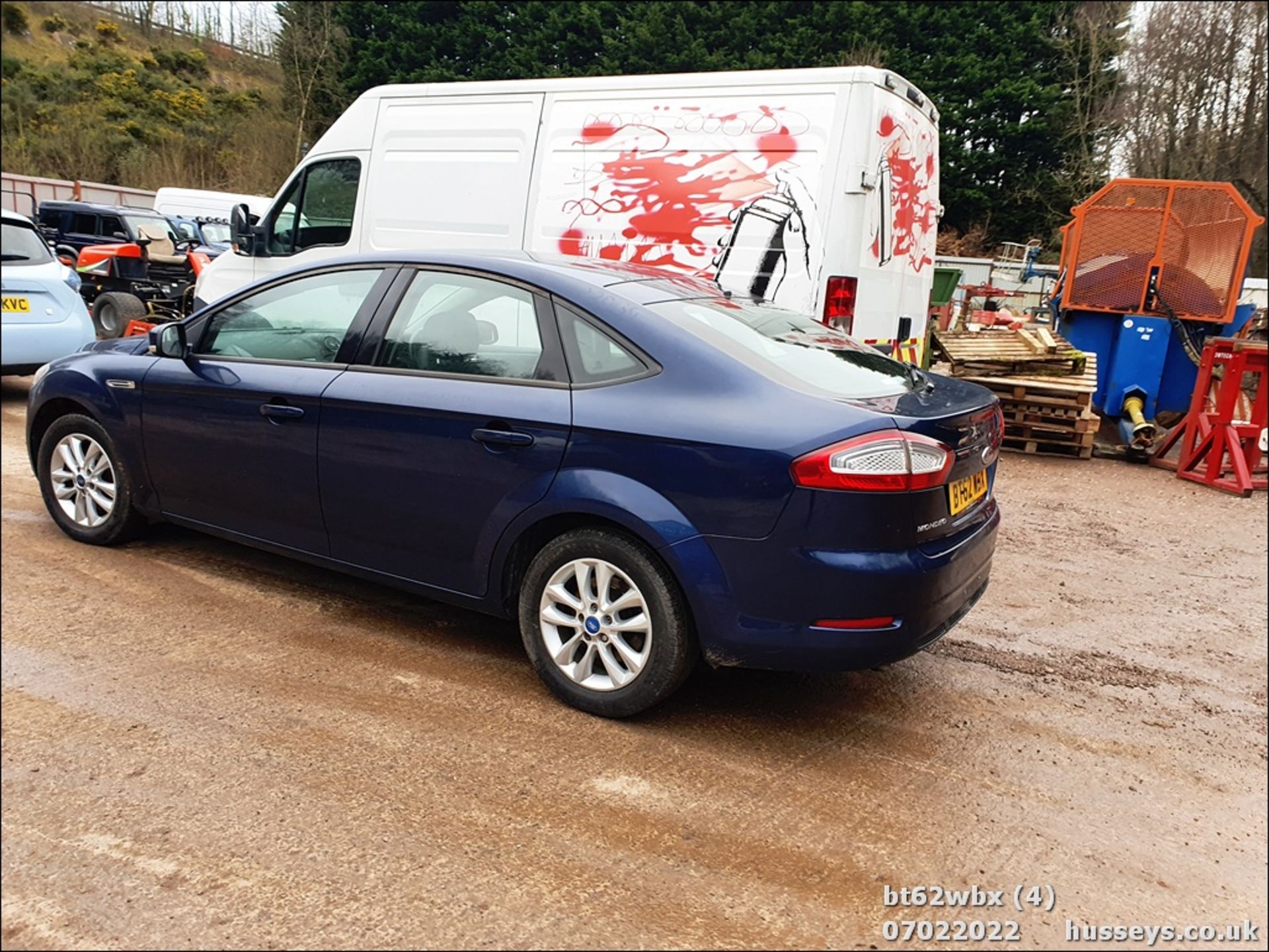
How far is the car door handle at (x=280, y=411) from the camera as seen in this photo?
3961 mm

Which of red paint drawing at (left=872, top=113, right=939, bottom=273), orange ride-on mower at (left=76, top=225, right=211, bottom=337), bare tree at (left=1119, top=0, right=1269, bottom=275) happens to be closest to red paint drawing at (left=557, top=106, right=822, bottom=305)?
red paint drawing at (left=872, top=113, right=939, bottom=273)

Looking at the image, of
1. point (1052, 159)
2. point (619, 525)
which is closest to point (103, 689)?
point (619, 525)

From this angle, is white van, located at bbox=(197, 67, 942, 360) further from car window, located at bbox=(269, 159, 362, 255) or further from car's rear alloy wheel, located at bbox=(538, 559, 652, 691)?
car's rear alloy wheel, located at bbox=(538, 559, 652, 691)

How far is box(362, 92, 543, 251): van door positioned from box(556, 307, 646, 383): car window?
14.6ft

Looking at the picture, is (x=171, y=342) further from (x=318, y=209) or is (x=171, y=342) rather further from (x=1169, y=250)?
(x=1169, y=250)

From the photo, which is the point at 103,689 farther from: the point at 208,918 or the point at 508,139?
the point at 508,139

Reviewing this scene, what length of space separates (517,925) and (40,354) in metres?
7.55

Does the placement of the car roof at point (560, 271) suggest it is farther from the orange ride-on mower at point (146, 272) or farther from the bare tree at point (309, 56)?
the bare tree at point (309, 56)

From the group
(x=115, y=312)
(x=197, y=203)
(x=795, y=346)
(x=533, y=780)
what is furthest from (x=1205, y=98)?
(x=197, y=203)

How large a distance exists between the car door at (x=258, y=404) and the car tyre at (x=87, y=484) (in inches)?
10.7

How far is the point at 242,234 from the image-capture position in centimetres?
845

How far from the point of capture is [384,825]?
8.79 feet

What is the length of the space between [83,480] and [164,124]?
103 feet

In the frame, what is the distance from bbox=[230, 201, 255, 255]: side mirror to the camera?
841 centimetres
